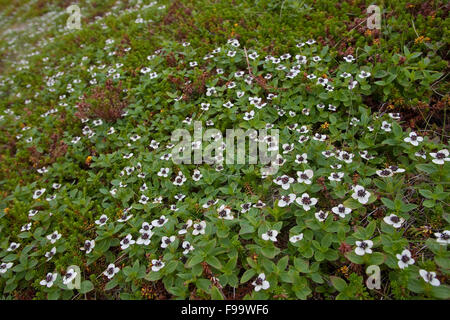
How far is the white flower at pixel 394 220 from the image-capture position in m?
2.83

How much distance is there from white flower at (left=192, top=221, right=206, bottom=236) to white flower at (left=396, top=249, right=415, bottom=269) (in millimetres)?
1846

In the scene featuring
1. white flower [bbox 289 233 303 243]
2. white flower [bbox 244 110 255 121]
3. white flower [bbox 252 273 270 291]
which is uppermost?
white flower [bbox 244 110 255 121]

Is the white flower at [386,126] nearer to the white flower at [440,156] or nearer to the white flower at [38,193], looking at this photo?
the white flower at [440,156]

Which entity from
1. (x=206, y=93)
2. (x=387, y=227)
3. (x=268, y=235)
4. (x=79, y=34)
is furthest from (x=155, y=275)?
(x=79, y=34)

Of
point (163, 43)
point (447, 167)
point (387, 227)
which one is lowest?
point (387, 227)

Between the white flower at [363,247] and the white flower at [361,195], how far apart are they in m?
0.45

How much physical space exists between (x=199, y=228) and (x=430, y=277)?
6.92 feet

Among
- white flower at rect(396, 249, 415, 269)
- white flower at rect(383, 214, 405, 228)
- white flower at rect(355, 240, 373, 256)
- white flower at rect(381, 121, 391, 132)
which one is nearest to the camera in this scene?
white flower at rect(396, 249, 415, 269)

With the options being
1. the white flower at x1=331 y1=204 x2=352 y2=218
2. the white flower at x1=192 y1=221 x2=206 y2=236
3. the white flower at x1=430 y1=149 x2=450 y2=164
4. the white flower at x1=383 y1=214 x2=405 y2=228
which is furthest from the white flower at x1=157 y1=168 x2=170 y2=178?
the white flower at x1=430 y1=149 x2=450 y2=164

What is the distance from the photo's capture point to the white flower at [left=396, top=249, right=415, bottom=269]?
256 cm

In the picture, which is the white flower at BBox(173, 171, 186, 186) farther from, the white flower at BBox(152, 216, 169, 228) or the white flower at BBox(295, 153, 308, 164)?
the white flower at BBox(295, 153, 308, 164)
